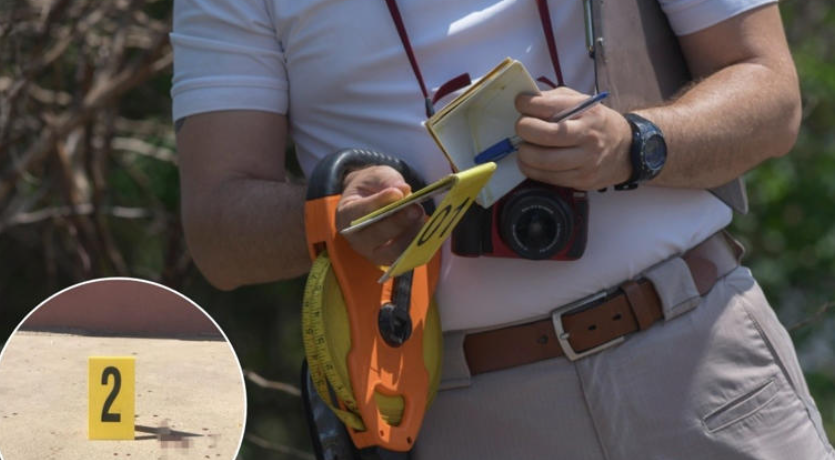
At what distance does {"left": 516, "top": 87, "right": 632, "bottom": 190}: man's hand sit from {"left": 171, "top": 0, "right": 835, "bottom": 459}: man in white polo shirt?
0.12 meters

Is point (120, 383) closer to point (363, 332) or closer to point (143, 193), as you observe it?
point (363, 332)

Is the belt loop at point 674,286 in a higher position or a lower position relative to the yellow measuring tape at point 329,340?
lower

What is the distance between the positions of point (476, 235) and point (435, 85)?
289 mm

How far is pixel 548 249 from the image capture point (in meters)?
2.03

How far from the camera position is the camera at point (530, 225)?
2.02 metres

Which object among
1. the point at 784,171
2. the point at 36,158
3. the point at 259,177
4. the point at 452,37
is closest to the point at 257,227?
the point at 259,177

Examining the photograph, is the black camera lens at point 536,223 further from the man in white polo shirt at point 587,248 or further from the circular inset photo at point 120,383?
the circular inset photo at point 120,383

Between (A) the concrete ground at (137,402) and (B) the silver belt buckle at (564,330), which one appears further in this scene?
(B) the silver belt buckle at (564,330)

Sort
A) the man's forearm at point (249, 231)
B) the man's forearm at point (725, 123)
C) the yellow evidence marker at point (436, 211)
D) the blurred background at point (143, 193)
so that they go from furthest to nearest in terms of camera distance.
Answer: the blurred background at point (143, 193) < the man's forearm at point (249, 231) < the man's forearm at point (725, 123) < the yellow evidence marker at point (436, 211)

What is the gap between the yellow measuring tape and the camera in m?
1.84

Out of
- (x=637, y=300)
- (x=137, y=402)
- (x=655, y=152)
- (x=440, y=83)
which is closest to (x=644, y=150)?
(x=655, y=152)

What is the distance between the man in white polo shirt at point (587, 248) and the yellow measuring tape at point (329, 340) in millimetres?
287

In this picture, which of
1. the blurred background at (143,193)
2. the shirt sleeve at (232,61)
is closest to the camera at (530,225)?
the shirt sleeve at (232,61)

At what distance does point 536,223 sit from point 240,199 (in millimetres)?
558
